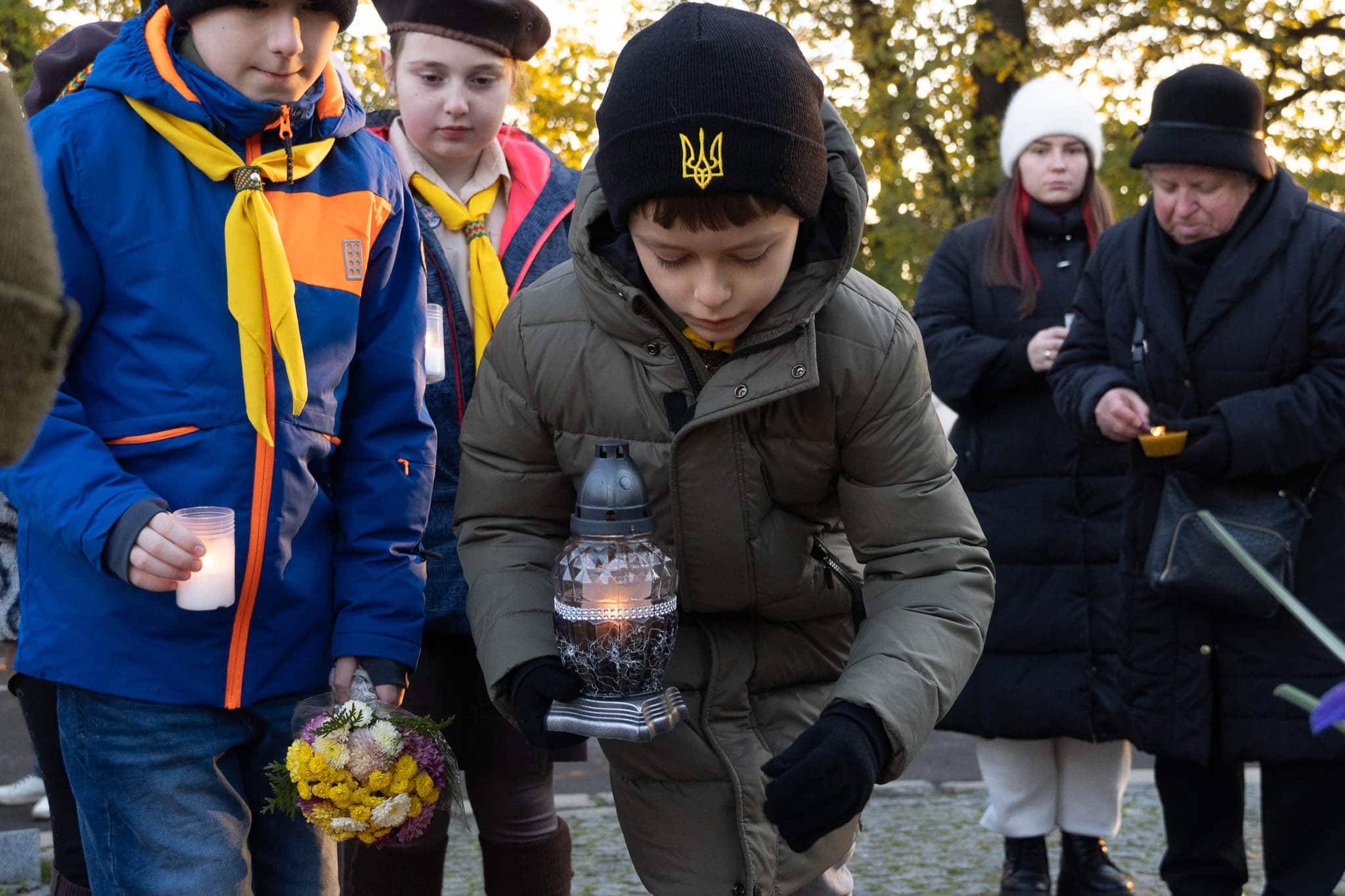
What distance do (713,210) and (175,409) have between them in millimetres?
991

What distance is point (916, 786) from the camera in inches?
Result: 258

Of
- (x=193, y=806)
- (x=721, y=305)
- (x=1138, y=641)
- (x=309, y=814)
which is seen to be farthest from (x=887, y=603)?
(x=1138, y=641)

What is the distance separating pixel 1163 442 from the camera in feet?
14.0

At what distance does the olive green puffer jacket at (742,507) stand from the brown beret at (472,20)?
1.10 meters

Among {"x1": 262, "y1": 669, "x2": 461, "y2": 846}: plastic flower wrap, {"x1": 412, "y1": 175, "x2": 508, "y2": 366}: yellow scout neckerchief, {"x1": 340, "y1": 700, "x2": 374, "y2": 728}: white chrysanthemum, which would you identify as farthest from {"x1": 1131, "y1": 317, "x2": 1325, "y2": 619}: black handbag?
{"x1": 340, "y1": 700, "x2": 374, "y2": 728}: white chrysanthemum

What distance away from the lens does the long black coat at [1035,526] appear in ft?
16.8

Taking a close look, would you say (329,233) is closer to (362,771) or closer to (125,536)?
(125,536)

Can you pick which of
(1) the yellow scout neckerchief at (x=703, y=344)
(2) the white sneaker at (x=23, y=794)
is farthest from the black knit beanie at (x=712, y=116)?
(2) the white sneaker at (x=23, y=794)

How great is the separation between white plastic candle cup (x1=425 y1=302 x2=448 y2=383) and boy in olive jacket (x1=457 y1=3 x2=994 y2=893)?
0.49 m

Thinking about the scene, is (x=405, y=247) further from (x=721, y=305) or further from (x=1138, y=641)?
(x=1138, y=641)

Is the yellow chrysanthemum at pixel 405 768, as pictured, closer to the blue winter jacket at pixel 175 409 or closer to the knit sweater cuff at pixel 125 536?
the blue winter jacket at pixel 175 409

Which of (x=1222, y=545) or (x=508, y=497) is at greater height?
(x=508, y=497)

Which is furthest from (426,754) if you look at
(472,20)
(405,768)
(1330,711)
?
(1330,711)

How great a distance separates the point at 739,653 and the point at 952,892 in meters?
2.71
